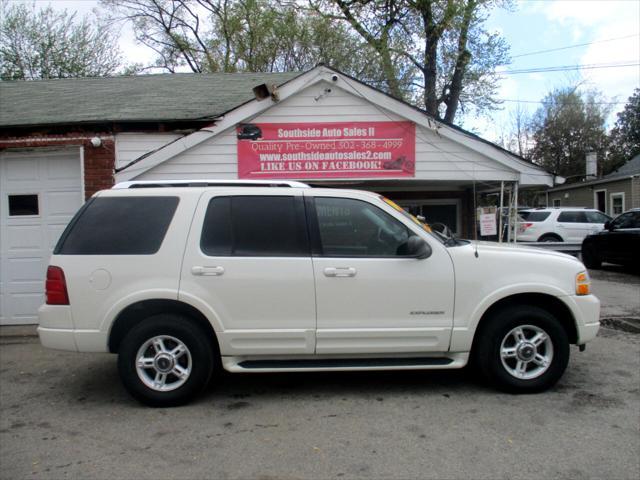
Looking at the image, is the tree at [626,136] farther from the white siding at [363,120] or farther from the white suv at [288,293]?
the white suv at [288,293]

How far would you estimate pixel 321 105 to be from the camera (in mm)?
7301

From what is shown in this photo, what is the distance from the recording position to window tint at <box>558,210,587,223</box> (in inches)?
671

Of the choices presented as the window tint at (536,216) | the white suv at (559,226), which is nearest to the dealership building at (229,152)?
the white suv at (559,226)

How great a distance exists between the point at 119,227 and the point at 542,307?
383 cm

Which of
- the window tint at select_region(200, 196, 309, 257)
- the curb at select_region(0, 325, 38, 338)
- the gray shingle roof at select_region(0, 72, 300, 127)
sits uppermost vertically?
the gray shingle roof at select_region(0, 72, 300, 127)

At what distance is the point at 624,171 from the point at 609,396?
77.3 feet

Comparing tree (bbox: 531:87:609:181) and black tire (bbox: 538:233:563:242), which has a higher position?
tree (bbox: 531:87:609:181)

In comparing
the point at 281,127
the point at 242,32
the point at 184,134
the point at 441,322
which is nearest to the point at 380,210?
the point at 441,322

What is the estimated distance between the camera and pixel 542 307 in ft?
14.9

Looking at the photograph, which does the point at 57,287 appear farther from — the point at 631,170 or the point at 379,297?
the point at 631,170

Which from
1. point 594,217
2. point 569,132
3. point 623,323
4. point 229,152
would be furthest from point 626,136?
point 229,152

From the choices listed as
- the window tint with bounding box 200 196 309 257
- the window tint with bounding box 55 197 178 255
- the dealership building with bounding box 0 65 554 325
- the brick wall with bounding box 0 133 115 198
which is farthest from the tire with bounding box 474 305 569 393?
the brick wall with bounding box 0 133 115 198

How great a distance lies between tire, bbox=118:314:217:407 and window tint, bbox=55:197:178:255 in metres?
0.66

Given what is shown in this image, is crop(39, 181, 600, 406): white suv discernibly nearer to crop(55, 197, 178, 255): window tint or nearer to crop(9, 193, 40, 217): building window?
crop(55, 197, 178, 255): window tint
